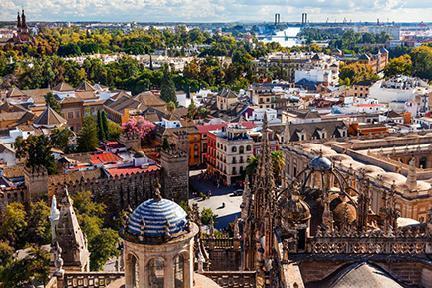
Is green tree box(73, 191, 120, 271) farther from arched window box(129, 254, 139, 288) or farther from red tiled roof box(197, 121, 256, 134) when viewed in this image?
red tiled roof box(197, 121, 256, 134)

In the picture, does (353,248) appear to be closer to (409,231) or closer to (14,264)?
(409,231)

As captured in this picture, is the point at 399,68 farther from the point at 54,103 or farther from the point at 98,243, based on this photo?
the point at 98,243

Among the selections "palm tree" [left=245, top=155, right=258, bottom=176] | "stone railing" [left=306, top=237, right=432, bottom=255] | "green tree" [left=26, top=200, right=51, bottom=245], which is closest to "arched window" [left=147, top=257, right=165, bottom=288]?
"stone railing" [left=306, top=237, right=432, bottom=255]

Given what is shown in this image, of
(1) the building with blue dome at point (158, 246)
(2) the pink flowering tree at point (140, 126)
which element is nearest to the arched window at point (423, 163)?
(2) the pink flowering tree at point (140, 126)

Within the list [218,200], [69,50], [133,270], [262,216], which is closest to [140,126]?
[218,200]

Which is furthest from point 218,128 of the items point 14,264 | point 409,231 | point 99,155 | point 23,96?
point 409,231

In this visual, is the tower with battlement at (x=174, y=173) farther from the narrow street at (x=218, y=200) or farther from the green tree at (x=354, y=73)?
the green tree at (x=354, y=73)
